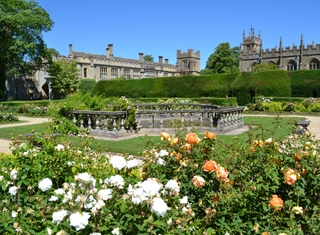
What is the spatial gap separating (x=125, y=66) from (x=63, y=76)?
1456 centimetres

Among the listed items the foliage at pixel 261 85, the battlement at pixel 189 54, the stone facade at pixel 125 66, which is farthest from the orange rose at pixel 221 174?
the battlement at pixel 189 54

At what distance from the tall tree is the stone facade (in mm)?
11858

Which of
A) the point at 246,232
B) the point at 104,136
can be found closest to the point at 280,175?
the point at 246,232

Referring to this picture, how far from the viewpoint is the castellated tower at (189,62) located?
6494 centimetres

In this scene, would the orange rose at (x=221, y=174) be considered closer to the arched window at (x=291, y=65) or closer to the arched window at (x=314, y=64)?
the arched window at (x=314, y=64)

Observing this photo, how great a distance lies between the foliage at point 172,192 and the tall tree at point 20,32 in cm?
2948

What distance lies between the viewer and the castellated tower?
64938 mm

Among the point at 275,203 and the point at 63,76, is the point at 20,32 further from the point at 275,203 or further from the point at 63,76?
the point at 275,203

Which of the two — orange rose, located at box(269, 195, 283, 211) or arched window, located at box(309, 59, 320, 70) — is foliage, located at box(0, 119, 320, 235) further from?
arched window, located at box(309, 59, 320, 70)

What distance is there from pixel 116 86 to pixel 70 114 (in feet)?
69.5

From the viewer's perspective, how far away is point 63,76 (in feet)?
128

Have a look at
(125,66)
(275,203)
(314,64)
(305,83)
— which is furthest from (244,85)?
(125,66)

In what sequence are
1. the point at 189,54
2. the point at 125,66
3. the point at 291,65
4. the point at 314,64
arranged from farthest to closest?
the point at 189,54
the point at 125,66
the point at 291,65
the point at 314,64

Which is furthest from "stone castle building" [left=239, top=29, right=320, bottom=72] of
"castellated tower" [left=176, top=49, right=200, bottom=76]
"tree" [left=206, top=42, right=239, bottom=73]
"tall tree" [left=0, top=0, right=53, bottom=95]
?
"tall tree" [left=0, top=0, right=53, bottom=95]
